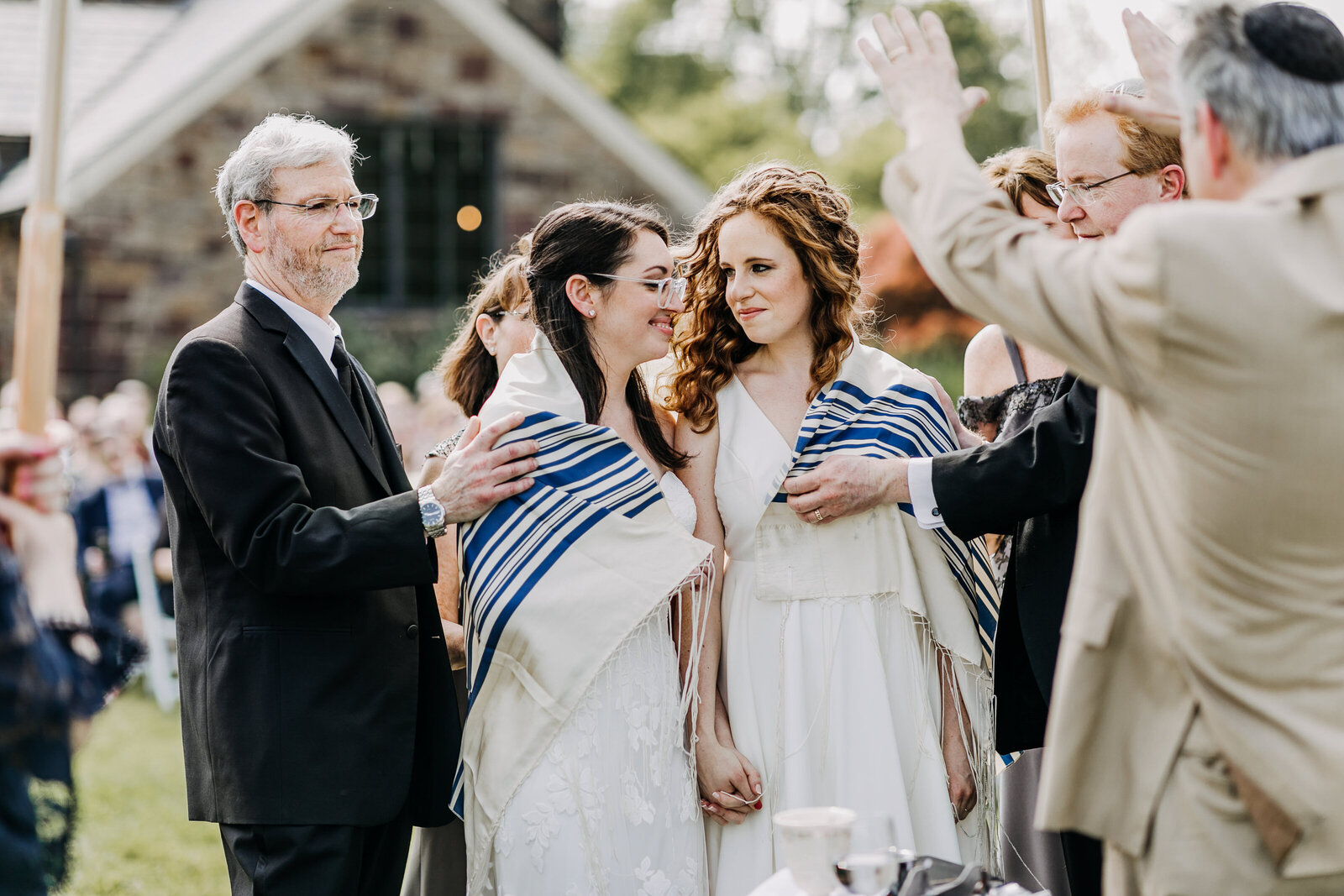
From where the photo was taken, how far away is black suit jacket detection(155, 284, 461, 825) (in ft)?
9.34

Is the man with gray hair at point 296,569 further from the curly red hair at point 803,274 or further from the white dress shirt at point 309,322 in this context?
the curly red hair at point 803,274

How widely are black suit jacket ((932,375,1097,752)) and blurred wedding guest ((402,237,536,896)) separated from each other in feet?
4.30

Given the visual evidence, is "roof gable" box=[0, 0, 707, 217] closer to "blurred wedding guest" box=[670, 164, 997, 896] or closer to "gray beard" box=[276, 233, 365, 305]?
"gray beard" box=[276, 233, 365, 305]

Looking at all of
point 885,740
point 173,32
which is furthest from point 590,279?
point 173,32

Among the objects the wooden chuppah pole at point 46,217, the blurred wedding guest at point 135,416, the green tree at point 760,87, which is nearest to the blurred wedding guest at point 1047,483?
the wooden chuppah pole at point 46,217

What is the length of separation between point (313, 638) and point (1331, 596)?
210 centimetres

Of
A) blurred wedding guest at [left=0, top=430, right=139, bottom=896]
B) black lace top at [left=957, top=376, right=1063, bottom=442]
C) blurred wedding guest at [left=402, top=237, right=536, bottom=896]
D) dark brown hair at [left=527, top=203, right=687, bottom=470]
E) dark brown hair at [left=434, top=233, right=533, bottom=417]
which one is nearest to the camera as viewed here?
blurred wedding guest at [left=0, top=430, right=139, bottom=896]

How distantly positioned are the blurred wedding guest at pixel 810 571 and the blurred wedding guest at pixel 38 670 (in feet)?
4.62

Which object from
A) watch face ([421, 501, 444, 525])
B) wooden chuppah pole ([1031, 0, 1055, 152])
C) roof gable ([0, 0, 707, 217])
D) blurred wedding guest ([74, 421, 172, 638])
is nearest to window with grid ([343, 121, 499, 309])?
roof gable ([0, 0, 707, 217])

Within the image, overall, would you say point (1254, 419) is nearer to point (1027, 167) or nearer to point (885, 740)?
point (885, 740)

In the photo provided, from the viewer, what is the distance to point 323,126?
3.35m

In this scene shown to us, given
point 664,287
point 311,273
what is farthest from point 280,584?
point 664,287

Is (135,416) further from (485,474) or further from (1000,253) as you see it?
(1000,253)

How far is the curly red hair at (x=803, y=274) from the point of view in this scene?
3389mm
